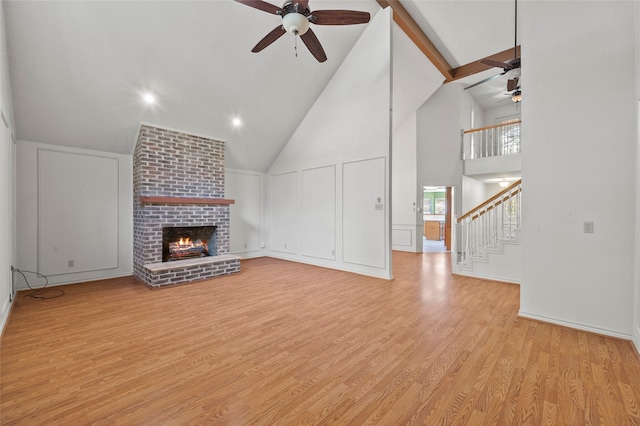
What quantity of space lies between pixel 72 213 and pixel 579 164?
23.8ft

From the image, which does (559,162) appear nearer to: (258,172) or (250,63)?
(250,63)

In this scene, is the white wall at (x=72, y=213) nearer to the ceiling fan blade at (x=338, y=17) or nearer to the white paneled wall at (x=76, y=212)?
the white paneled wall at (x=76, y=212)

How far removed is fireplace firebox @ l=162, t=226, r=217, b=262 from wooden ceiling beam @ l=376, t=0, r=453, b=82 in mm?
5339

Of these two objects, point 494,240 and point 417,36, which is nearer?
point 494,240

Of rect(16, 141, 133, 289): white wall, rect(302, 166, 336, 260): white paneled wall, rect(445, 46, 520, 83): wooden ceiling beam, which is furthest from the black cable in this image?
rect(445, 46, 520, 83): wooden ceiling beam

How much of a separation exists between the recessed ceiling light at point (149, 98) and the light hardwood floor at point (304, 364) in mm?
3103

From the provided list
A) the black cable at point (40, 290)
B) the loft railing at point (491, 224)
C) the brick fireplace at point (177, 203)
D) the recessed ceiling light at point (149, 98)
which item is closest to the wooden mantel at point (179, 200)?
the brick fireplace at point (177, 203)

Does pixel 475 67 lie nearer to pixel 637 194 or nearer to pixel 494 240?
pixel 494 240

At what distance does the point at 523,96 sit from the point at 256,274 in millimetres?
4950

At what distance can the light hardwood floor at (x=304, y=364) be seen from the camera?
1650 mm

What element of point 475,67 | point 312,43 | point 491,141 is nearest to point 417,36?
point 475,67

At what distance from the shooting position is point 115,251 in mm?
5078

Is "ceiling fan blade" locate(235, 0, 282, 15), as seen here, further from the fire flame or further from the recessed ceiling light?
the fire flame

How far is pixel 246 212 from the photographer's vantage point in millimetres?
7047
